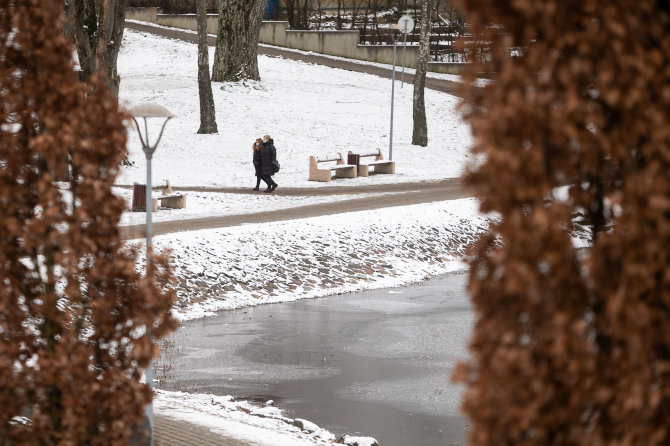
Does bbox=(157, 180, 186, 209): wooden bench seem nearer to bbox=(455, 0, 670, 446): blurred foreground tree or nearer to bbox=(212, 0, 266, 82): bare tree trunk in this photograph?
bbox=(212, 0, 266, 82): bare tree trunk

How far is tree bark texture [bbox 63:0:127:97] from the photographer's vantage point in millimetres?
23391

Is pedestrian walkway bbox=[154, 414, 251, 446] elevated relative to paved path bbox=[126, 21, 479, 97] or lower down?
lower down

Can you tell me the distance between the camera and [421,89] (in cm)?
3403

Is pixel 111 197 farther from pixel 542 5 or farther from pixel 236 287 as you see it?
pixel 236 287

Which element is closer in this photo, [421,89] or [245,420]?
[245,420]

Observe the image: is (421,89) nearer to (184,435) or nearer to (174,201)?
(174,201)

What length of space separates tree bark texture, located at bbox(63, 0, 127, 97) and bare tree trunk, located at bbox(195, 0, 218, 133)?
21.4 ft

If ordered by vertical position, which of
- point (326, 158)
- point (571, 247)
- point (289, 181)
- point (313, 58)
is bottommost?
point (289, 181)

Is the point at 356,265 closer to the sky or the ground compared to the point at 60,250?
closer to the ground

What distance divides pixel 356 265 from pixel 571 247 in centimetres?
1850

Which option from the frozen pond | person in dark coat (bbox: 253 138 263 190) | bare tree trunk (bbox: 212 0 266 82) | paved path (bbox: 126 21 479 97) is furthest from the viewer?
paved path (bbox: 126 21 479 97)

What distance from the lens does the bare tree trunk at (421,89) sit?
3388cm

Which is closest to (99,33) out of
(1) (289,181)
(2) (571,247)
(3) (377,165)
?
(1) (289,181)

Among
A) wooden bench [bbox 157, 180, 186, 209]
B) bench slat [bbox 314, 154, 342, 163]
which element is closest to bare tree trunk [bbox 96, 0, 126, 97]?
wooden bench [bbox 157, 180, 186, 209]
